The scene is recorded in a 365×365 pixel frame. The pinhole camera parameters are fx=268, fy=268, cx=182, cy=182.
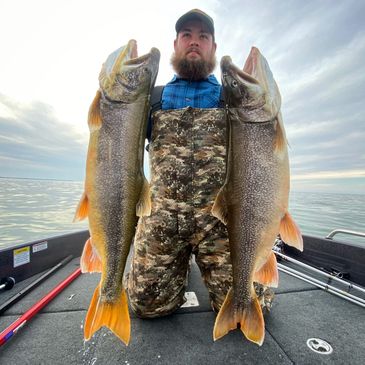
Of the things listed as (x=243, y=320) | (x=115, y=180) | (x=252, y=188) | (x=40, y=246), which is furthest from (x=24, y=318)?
(x=252, y=188)

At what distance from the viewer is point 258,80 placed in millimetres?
2338

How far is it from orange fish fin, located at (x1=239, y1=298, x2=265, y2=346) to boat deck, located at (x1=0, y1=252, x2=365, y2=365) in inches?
15.2

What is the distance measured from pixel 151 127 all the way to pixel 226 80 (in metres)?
1.26

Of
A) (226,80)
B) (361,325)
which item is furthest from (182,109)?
(361,325)

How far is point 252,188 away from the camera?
2.32 metres

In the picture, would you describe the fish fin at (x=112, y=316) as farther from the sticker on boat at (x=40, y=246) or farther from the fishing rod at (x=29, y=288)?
the sticker on boat at (x=40, y=246)

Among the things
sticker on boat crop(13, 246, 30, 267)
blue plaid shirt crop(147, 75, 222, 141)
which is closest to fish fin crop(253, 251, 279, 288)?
blue plaid shirt crop(147, 75, 222, 141)

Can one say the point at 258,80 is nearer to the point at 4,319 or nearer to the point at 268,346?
the point at 268,346

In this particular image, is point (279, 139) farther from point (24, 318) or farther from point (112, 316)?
point (24, 318)

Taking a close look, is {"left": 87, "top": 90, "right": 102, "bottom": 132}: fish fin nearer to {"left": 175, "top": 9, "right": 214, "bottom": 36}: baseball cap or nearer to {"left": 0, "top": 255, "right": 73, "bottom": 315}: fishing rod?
{"left": 175, "top": 9, "right": 214, "bottom": 36}: baseball cap

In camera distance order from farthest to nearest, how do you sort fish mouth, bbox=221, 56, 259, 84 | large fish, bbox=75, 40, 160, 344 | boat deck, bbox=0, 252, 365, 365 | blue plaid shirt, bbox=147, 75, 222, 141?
blue plaid shirt, bbox=147, 75, 222, 141 < boat deck, bbox=0, 252, 365, 365 < fish mouth, bbox=221, 56, 259, 84 < large fish, bbox=75, 40, 160, 344

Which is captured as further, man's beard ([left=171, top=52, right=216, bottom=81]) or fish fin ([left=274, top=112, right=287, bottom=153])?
man's beard ([left=171, top=52, right=216, bottom=81])

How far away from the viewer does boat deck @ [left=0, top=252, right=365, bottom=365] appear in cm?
257

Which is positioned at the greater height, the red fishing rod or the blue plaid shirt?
the blue plaid shirt
